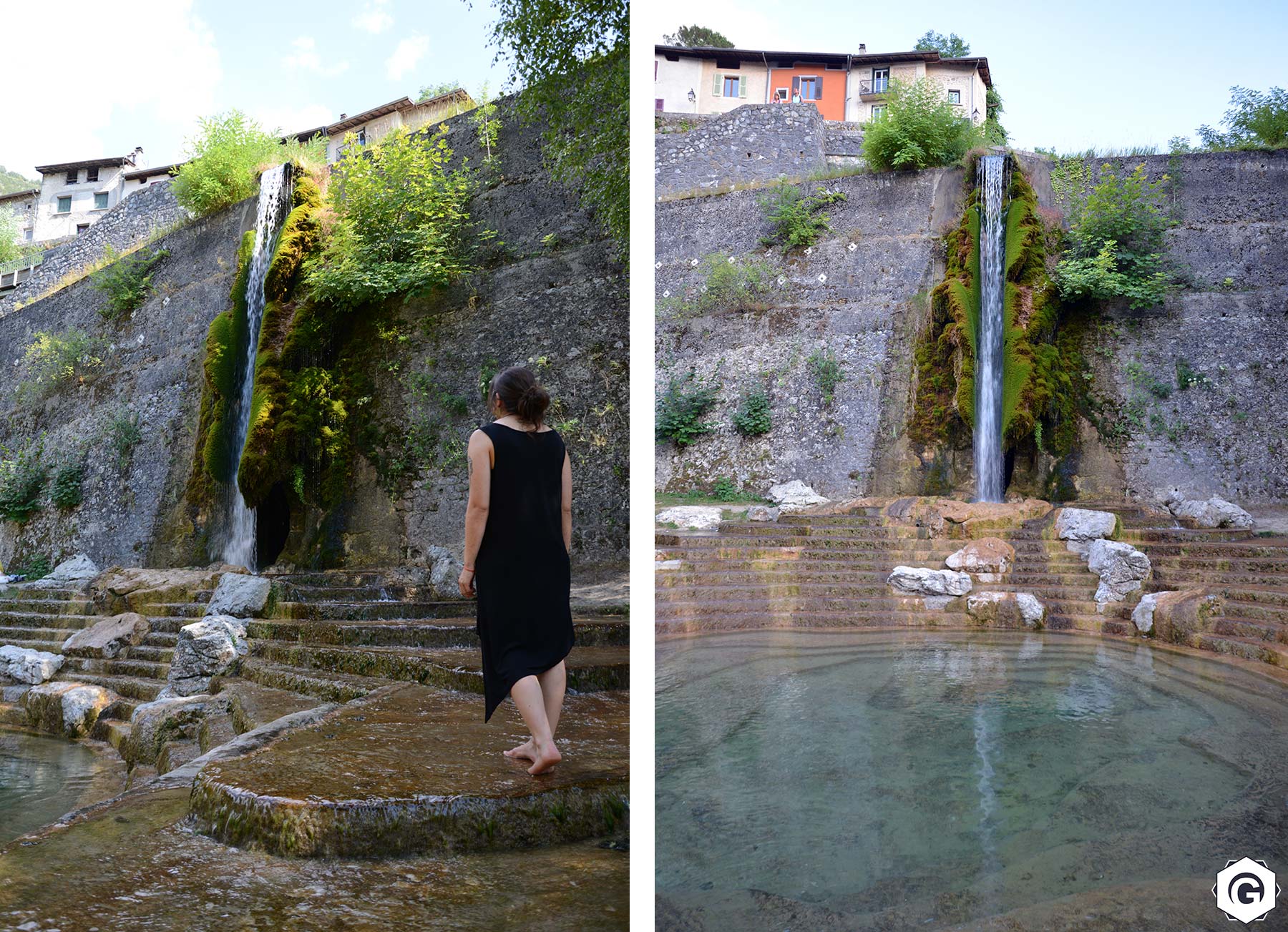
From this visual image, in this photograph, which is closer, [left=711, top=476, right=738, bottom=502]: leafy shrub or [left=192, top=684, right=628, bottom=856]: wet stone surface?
[left=192, top=684, right=628, bottom=856]: wet stone surface

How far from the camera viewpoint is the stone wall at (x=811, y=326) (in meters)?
3.02

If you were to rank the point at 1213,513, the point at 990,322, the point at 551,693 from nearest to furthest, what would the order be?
the point at 551,693, the point at 1213,513, the point at 990,322

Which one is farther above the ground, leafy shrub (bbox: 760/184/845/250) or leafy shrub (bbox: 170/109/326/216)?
leafy shrub (bbox: 170/109/326/216)

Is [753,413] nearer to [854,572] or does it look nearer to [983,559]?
[854,572]

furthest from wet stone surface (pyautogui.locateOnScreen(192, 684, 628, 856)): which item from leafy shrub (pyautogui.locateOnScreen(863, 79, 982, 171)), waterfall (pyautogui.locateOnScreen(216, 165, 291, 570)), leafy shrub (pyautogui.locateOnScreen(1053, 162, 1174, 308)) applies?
leafy shrub (pyautogui.locateOnScreen(863, 79, 982, 171))

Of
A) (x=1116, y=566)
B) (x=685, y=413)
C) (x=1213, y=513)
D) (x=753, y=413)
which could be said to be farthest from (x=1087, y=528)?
(x=685, y=413)

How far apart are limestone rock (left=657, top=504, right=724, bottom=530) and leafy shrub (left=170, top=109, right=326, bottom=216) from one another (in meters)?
2.52

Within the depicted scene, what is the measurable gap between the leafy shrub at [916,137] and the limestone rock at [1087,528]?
1727 mm

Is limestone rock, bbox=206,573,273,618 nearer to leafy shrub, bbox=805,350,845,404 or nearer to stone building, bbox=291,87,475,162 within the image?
stone building, bbox=291,87,475,162

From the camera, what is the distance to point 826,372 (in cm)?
323

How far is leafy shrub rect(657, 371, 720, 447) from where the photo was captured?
292 centimetres

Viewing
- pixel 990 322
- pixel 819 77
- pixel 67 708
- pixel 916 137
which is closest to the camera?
pixel 67 708

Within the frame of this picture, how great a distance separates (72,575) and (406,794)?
10.7 ft

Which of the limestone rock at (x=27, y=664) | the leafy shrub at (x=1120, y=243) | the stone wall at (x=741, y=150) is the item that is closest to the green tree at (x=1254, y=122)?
the leafy shrub at (x=1120, y=243)
